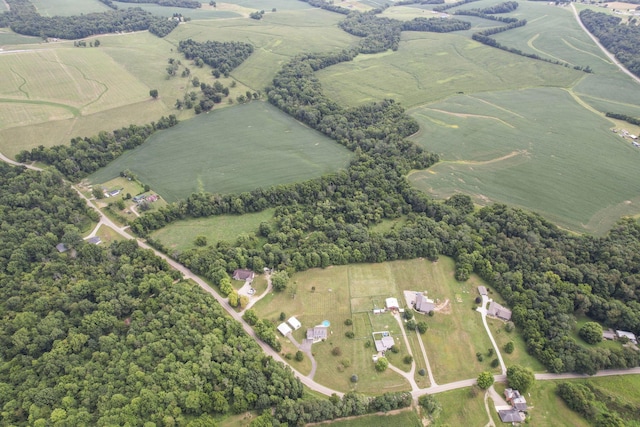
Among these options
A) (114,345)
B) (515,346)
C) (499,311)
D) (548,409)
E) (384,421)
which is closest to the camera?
(384,421)

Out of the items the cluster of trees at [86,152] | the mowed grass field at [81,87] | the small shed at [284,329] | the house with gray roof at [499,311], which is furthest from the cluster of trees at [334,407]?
the mowed grass field at [81,87]

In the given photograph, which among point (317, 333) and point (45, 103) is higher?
point (45, 103)

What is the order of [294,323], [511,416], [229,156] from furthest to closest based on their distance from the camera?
1. [229,156]
2. [294,323]
3. [511,416]

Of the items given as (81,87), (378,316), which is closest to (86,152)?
(81,87)

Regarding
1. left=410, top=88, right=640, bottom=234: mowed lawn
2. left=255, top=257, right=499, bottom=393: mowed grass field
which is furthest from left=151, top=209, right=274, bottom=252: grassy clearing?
left=410, top=88, right=640, bottom=234: mowed lawn

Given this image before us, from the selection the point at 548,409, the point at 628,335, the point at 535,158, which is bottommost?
the point at 548,409

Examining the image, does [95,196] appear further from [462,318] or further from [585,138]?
[585,138]

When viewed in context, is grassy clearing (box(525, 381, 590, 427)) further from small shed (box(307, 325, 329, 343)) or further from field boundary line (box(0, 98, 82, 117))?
field boundary line (box(0, 98, 82, 117))

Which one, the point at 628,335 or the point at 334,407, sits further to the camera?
the point at 628,335

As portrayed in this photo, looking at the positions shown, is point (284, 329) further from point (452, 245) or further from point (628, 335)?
point (628, 335)
